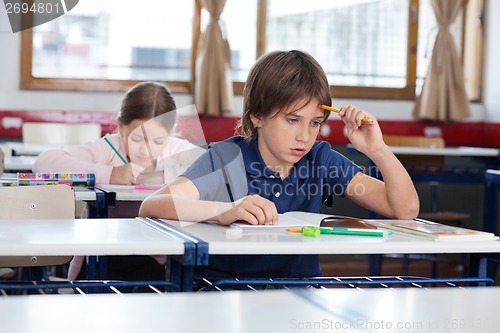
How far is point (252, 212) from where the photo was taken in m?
1.80

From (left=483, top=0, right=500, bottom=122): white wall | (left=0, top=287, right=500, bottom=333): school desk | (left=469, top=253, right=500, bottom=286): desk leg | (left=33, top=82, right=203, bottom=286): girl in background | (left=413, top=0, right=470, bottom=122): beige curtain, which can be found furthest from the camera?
(left=483, top=0, right=500, bottom=122): white wall

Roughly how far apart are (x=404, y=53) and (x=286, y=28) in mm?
880

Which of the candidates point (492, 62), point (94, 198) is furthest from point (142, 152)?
point (492, 62)

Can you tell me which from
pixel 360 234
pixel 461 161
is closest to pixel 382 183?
pixel 360 234

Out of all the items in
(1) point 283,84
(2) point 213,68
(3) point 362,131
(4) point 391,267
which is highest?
(2) point 213,68

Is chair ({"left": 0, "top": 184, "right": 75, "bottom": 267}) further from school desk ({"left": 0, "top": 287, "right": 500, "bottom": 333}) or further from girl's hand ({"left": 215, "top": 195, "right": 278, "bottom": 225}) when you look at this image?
school desk ({"left": 0, "top": 287, "right": 500, "bottom": 333})

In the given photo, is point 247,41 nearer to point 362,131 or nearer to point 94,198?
point 94,198

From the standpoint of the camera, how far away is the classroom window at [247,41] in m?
5.26

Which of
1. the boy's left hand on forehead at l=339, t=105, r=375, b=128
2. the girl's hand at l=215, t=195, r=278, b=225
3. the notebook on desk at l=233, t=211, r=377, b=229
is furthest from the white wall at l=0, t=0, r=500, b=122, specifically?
the girl's hand at l=215, t=195, r=278, b=225

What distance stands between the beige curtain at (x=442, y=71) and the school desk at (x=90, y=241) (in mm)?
4164

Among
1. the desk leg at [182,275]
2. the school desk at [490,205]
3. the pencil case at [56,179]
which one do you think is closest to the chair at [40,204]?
the pencil case at [56,179]

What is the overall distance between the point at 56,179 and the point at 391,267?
120 inches

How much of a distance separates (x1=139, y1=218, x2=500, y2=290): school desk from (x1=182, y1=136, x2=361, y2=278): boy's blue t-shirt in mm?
197

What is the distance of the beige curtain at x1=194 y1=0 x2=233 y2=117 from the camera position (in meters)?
5.23
